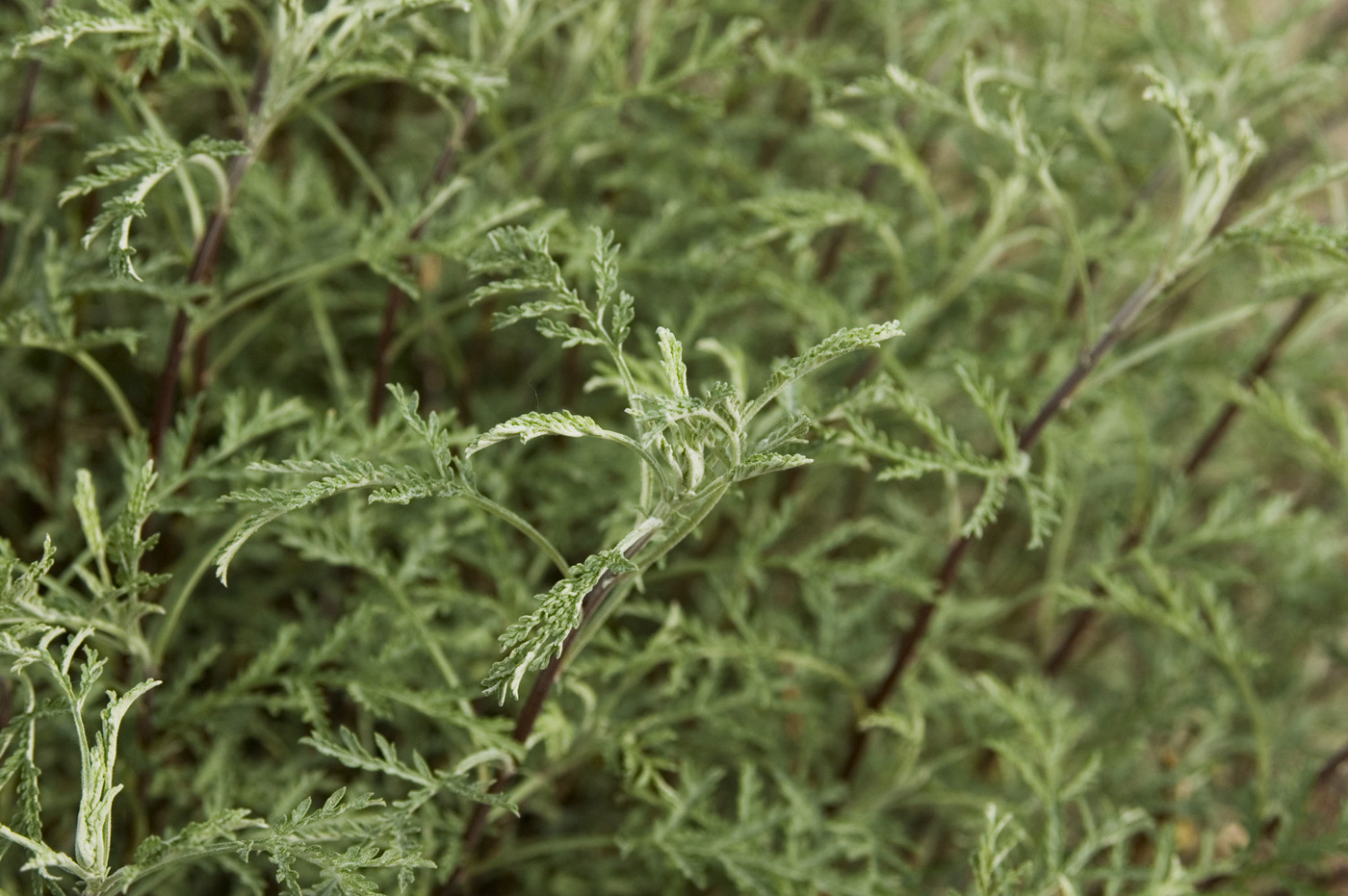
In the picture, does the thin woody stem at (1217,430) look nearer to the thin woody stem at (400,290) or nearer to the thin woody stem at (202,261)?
the thin woody stem at (400,290)

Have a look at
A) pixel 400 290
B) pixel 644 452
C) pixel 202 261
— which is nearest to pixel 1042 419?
pixel 644 452

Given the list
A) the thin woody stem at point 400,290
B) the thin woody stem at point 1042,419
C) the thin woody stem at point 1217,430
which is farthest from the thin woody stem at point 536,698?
the thin woody stem at point 1217,430

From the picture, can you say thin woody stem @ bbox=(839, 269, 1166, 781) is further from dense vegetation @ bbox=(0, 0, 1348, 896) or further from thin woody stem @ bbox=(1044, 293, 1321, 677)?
thin woody stem @ bbox=(1044, 293, 1321, 677)

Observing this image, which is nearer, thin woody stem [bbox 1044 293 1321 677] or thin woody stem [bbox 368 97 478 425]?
thin woody stem [bbox 368 97 478 425]

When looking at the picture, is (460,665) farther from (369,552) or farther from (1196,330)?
(1196,330)

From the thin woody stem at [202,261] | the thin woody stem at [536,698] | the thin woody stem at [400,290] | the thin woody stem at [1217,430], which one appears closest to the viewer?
the thin woody stem at [536,698]

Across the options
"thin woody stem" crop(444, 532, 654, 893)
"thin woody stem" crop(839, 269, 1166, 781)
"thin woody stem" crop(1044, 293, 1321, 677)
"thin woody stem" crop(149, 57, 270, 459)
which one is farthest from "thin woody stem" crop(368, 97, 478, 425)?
"thin woody stem" crop(1044, 293, 1321, 677)

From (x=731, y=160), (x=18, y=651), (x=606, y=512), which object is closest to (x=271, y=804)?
(x=18, y=651)

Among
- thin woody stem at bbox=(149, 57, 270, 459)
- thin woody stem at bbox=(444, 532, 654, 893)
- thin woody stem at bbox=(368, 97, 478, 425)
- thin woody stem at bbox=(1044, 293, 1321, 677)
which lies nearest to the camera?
thin woody stem at bbox=(444, 532, 654, 893)
